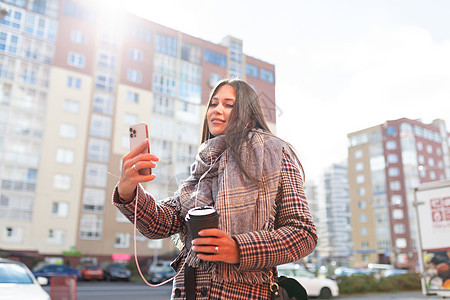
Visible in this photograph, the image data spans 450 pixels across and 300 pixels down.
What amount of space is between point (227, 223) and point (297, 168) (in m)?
0.34

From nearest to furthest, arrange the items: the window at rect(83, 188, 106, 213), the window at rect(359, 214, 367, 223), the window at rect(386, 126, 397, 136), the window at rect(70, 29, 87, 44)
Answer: the window at rect(83, 188, 106, 213) → the window at rect(70, 29, 87, 44) → the window at rect(386, 126, 397, 136) → the window at rect(359, 214, 367, 223)

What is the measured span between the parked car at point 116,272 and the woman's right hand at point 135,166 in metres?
23.2

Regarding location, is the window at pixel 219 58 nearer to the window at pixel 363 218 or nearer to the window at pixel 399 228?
the window at pixel 399 228

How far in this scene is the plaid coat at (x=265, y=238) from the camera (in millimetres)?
1114

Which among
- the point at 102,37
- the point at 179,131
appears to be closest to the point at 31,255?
the point at 179,131

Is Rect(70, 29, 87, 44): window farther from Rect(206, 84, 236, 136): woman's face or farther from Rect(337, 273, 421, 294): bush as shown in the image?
Rect(206, 84, 236, 136): woman's face

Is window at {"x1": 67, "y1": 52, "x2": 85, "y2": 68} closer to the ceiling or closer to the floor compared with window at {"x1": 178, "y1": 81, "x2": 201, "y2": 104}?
closer to the ceiling

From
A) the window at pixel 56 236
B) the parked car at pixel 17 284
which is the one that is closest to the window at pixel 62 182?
the window at pixel 56 236

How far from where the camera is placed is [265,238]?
1132 millimetres

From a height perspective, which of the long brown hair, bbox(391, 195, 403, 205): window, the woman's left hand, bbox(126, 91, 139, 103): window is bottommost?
the woman's left hand

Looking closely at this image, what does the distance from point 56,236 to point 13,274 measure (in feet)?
83.0

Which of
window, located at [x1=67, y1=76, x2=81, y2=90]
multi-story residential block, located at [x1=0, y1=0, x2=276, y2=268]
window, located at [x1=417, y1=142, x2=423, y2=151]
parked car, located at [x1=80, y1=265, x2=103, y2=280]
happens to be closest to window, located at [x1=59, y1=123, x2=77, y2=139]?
multi-story residential block, located at [x1=0, y1=0, x2=276, y2=268]

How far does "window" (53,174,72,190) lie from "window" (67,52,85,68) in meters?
8.75

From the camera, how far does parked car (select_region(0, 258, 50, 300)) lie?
4.96 meters
